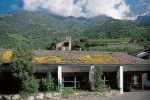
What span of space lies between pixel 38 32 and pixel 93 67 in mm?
101150

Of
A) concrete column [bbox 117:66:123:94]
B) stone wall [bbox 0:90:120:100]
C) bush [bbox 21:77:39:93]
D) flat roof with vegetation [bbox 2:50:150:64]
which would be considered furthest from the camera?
concrete column [bbox 117:66:123:94]

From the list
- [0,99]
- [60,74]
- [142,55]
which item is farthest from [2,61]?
[142,55]

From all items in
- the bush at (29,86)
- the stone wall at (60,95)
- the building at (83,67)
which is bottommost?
the stone wall at (60,95)

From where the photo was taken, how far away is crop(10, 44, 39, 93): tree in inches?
798

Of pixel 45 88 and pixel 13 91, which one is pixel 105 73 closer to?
pixel 45 88

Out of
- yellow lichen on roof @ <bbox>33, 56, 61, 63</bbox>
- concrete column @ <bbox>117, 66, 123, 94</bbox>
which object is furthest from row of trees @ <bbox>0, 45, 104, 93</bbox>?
concrete column @ <bbox>117, 66, 123, 94</bbox>

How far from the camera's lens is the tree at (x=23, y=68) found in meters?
20.3

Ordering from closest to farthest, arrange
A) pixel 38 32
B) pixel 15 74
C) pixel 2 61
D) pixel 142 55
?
pixel 15 74 → pixel 2 61 → pixel 142 55 → pixel 38 32

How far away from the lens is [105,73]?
2595 centimetres

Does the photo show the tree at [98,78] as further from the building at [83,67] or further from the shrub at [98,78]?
the building at [83,67]

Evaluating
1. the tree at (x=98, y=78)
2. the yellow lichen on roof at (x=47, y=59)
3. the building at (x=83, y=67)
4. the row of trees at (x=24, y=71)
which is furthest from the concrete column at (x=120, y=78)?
the row of trees at (x=24, y=71)

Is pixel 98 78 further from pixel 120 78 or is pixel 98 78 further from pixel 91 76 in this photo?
pixel 120 78

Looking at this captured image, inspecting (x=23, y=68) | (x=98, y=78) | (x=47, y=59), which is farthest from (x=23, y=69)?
(x=98, y=78)

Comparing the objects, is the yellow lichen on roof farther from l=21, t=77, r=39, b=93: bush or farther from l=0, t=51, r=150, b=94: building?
l=21, t=77, r=39, b=93: bush
